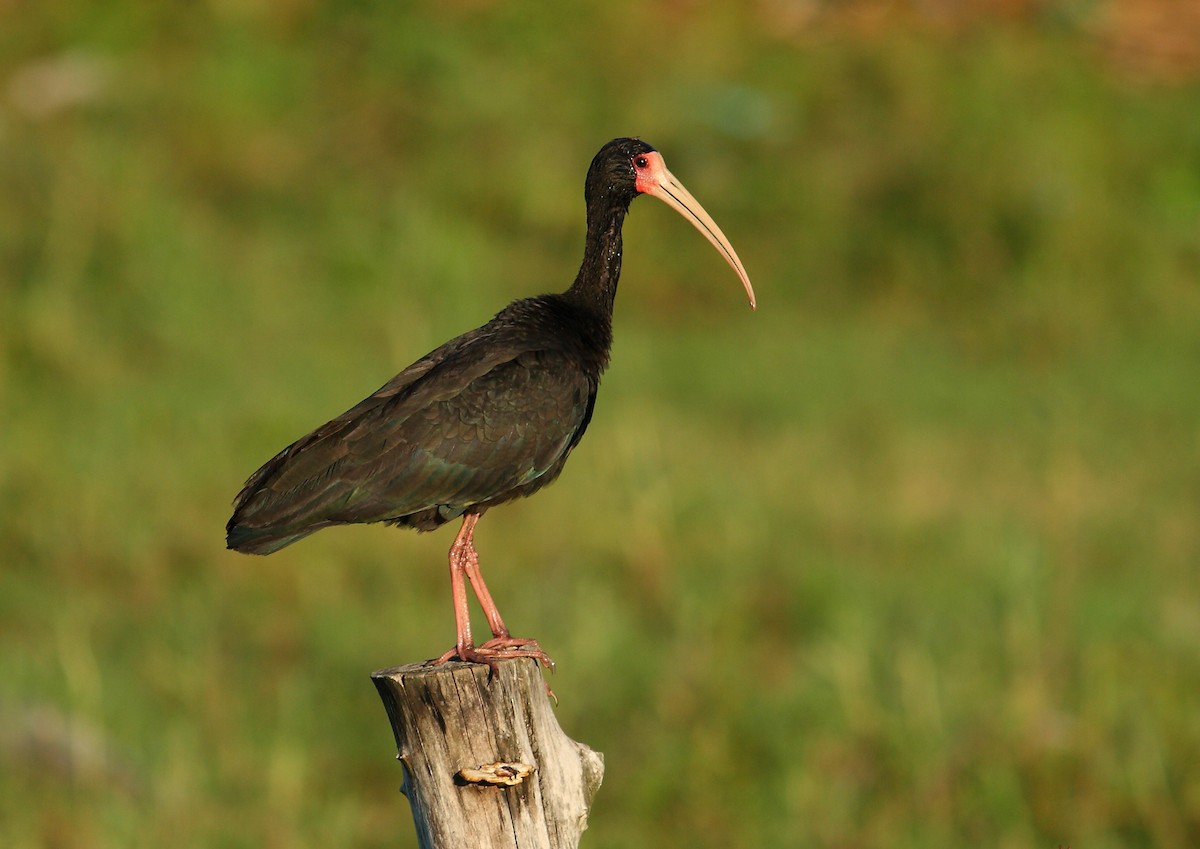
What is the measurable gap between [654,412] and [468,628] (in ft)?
23.2

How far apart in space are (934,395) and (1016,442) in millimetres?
1069

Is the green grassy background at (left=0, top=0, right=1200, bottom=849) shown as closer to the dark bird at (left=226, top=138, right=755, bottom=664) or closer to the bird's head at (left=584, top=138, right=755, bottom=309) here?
the dark bird at (left=226, top=138, right=755, bottom=664)

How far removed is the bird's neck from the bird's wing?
1.42 ft

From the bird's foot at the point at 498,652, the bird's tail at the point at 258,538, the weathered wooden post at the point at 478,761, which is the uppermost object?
the bird's tail at the point at 258,538

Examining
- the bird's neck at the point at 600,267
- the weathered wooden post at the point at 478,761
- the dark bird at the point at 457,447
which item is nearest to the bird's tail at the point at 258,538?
the dark bird at the point at 457,447

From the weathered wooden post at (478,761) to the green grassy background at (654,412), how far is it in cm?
327

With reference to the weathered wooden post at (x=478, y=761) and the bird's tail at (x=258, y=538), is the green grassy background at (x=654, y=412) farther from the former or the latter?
the weathered wooden post at (x=478, y=761)

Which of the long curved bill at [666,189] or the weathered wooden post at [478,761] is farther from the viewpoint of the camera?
the long curved bill at [666,189]

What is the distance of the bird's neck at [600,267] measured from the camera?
17.6 feet

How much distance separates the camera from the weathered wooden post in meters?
3.76

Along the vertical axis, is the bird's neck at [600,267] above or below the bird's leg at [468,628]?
above

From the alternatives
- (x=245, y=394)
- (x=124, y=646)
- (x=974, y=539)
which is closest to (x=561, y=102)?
(x=245, y=394)

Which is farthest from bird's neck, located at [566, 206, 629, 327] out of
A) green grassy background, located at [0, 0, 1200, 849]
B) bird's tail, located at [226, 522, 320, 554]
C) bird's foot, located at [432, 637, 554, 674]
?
green grassy background, located at [0, 0, 1200, 849]

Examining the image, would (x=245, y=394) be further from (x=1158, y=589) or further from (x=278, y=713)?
(x=1158, y=589)
